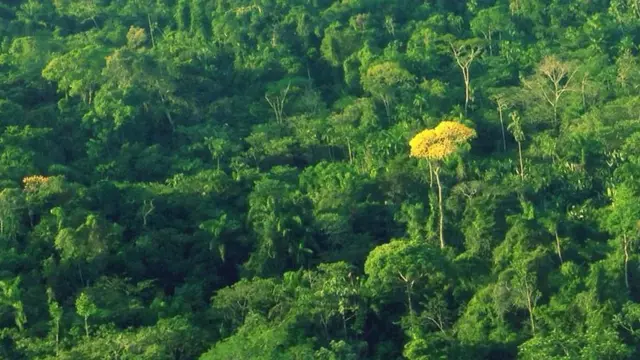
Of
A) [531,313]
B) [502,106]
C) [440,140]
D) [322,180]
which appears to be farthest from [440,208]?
[502,106]

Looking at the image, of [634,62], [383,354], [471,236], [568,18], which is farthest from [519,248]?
[568,18]

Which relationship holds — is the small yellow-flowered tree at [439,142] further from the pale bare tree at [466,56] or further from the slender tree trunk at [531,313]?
the slender tree trunk at [531,313]

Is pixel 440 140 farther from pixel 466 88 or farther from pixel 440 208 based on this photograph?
pixel 466 88

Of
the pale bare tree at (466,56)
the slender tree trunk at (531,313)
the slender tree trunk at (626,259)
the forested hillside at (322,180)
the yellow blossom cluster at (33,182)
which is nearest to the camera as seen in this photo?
the forested hillside at (322,180)

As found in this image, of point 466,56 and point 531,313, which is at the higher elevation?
point 466,56

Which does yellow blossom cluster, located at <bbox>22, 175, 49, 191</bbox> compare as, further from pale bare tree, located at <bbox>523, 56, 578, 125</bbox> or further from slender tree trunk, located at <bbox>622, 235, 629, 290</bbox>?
pale bare tree, located at <bbox>523, 56, 578, 125</bbox>

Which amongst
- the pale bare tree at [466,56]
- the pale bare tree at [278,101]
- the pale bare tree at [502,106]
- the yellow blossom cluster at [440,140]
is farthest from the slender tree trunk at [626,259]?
the pale bare tree at [278,101]
